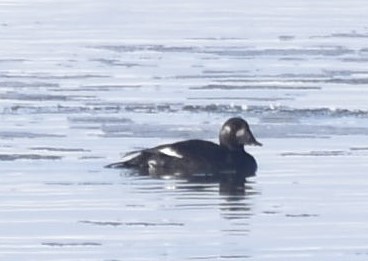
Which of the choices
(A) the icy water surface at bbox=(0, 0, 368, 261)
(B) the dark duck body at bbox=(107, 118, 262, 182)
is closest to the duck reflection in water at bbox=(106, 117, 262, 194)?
(B) the dark duck body at bbox=(107, 118, 262, 182)

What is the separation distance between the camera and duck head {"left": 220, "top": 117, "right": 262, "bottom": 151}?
58.9 ft

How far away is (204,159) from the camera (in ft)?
57.5

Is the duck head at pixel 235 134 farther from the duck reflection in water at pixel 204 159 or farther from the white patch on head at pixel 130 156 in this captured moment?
the white patch on head at pixel 130 156

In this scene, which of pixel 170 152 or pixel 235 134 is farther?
pixel 235 134

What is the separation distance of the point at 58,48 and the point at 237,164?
10336mm

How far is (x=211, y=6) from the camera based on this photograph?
3712 cm

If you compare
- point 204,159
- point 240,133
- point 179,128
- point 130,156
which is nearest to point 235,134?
point 240,133

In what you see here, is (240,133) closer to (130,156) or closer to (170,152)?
(170,152)

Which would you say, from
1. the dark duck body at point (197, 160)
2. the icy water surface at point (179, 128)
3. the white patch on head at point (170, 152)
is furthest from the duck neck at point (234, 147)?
the white patch on head at point (170, 152)

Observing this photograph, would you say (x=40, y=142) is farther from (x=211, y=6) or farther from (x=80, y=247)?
(x=211, y=6)

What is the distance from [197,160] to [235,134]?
2.03 feet

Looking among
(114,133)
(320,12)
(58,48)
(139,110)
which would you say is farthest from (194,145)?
(320,12)

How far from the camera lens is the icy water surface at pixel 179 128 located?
13070 millimetres

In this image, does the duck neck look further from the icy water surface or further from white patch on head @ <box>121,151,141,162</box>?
white patch on head @ <box>121,151,141,162</box>
